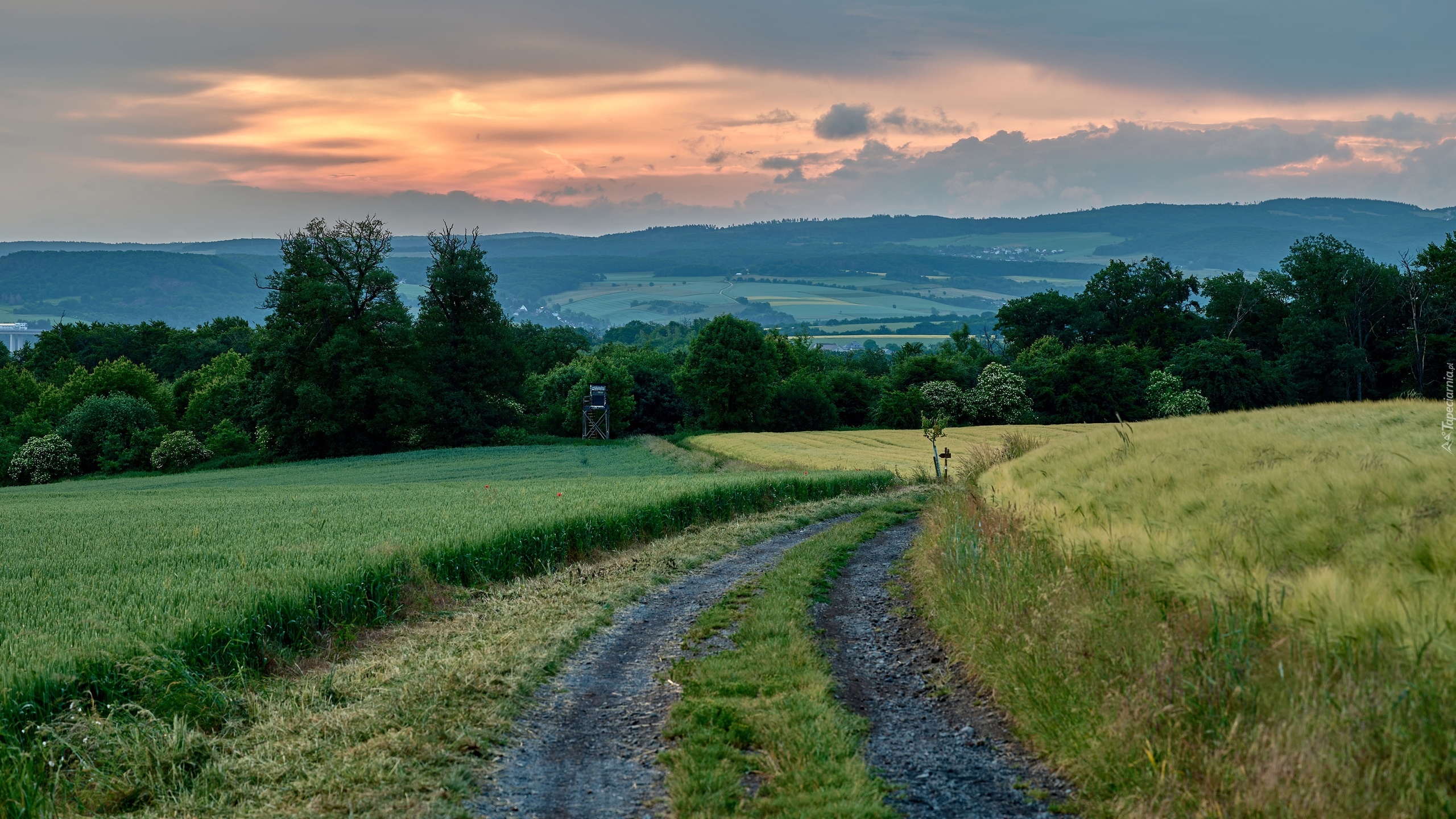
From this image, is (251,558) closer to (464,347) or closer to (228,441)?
(464,347)

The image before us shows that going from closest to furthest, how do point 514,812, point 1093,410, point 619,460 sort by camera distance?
1. point 514,812
2. point 619,460
3. point 1093,410

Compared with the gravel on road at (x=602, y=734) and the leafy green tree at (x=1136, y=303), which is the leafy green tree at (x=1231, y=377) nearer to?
the leafy green tree at (x=1136, y=303)

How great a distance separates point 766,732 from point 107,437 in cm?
7074

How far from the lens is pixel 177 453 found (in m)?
61.3

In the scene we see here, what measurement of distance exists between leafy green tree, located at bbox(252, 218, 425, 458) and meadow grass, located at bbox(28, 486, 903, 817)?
51.2 metres

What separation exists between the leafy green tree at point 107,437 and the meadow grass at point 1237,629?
6755 cm

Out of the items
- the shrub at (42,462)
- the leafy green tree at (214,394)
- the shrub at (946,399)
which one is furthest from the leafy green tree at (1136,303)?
the shrub at (42,462)

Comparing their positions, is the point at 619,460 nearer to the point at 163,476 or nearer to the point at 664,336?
the point at 163,476

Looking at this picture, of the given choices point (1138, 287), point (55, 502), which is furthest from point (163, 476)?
point (1138, 287)

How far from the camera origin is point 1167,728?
5914 mm

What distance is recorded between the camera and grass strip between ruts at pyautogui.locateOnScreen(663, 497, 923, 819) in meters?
6.20

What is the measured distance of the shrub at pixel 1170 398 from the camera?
7231 centimetres

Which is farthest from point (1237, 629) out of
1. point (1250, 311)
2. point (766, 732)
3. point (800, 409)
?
point (1250, 311)

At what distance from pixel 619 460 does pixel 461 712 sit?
4606 cm
